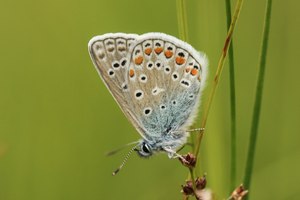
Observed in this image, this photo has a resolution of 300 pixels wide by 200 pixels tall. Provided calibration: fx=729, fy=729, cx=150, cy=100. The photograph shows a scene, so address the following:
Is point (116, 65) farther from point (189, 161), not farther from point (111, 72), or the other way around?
point (189, 161)

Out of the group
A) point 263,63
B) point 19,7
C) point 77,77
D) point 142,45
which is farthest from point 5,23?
point 263,63

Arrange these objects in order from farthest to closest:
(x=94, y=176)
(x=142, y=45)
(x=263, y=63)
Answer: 1. (x=94, y=176)
2. (x=142, y=45)
3. (x=263, y=63)

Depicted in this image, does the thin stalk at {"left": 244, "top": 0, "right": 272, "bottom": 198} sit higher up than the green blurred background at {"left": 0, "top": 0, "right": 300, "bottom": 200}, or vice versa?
the thin stalk at {"left": 244, "top": 0, "right": 272, "bottom": 198}

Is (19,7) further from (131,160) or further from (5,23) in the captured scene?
(131,160)

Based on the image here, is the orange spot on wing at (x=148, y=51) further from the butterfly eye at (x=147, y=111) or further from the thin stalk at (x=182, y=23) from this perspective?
the thin stalk at (x=182, y=23)

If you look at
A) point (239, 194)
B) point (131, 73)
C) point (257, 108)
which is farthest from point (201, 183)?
point (131, 73)

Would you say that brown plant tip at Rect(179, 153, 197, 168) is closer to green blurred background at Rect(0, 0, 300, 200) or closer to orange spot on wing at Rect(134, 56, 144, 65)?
green blurred background at Rect(0, 0, 300, 200)

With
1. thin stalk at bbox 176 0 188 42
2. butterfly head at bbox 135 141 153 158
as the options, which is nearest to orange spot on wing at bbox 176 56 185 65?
butterfly head at bbox 135 141 153 158

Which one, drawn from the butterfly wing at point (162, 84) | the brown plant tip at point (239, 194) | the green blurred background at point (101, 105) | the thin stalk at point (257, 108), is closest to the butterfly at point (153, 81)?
the butterfly wing at point (162, 84)
